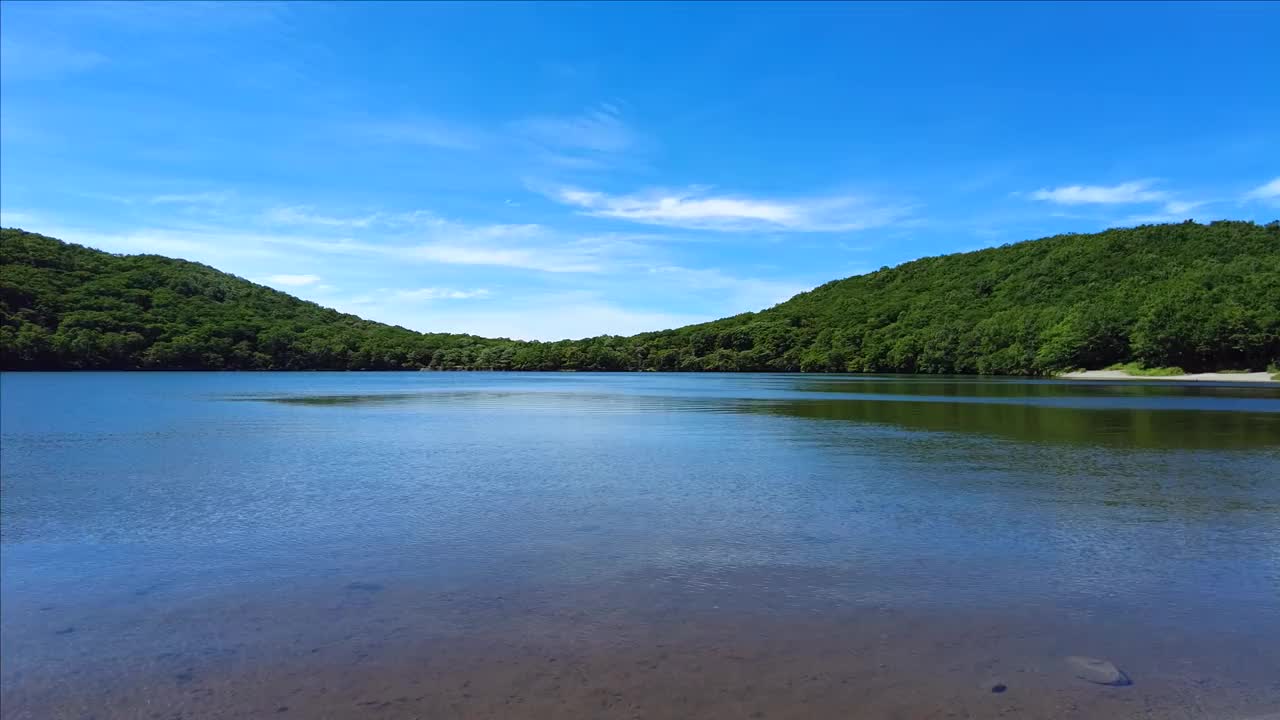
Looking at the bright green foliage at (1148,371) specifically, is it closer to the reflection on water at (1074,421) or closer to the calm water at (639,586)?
the reflection on water at (1074,421)

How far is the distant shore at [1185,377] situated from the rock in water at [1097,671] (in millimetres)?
98810

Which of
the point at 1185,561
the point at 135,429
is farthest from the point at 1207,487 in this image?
the point at 135,429

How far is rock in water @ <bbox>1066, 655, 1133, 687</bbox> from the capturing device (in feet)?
20.4

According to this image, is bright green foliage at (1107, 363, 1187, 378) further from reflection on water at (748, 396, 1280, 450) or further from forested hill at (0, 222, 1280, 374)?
reflection on water at (748, 396, 1280, 450)

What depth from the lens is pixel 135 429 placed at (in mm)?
30000

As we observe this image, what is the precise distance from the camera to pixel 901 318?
6486 inches

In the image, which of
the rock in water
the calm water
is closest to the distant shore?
the calm water

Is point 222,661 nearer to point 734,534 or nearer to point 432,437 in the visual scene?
point 734,534

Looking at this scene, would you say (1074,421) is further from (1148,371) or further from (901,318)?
(901,318)

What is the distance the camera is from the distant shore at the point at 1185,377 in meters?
88.2

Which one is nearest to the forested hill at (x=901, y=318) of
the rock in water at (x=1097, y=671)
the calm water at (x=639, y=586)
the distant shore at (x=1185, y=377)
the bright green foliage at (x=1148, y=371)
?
the bright green foliage at (x=1148, y=371)

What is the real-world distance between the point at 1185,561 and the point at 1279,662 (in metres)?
3.60

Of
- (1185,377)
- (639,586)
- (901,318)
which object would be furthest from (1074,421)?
(901,318)

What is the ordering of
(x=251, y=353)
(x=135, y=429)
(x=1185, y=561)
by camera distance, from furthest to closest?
(x=251, y=353) < (x=135, y=429) < (x=1185, y=561)
